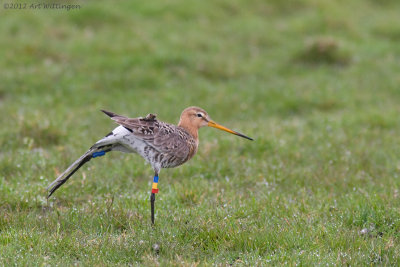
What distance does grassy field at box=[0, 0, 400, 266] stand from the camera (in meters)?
5.87

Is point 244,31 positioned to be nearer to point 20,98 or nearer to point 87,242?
point 20,98

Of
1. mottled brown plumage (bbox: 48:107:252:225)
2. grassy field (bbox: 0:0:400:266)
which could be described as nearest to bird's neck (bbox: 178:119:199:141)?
mottled brown plumage (bbox: 48:107:252:225)

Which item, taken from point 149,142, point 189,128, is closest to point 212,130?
point 189,128

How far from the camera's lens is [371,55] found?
53.8 ft

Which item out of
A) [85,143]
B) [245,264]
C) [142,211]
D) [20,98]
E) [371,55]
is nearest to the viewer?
[245,264]

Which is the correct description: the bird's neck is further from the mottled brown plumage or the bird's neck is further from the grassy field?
the grassy field

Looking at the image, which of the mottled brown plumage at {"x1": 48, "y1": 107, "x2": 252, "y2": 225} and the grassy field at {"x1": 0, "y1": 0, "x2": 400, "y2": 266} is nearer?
the grassy field at {"x1": 0, "y1": 0, "x2": 400, "y2": 266}

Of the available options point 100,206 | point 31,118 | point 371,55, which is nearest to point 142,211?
point 100,206

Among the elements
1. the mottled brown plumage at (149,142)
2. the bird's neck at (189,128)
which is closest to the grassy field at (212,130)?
the mottled brown plumage at (149,142)

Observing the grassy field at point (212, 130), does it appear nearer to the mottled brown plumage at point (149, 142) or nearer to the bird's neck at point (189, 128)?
the mottled brown plumage at point (149, 142)

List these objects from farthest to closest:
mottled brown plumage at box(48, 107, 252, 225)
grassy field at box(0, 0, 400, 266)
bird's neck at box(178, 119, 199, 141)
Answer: bird's neck at box(178, 119, 199, 141) < mottled brown plumage at box(48, 107, 252, 225) < grassy field at box(0, 0, 400, 266)

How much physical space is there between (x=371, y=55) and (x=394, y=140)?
6395 millimetres

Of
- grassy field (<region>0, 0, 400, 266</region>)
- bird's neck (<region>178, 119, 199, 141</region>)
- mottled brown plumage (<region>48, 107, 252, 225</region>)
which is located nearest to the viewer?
grassy field (<region>0, 0, 400, 266</region>)

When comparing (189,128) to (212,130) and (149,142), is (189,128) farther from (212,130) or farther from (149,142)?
(212,130)
